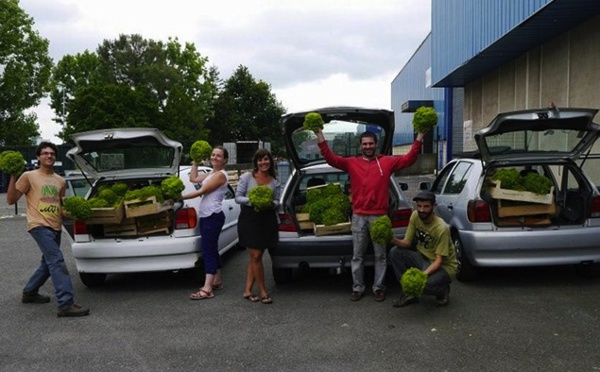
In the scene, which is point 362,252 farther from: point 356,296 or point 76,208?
point 76,208

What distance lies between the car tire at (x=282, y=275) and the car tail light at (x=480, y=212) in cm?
221

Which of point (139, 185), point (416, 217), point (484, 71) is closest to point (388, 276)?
point (416, 217)

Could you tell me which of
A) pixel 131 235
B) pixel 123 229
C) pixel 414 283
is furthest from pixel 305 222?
pixel 123 229

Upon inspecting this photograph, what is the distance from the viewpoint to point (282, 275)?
21.3 ft

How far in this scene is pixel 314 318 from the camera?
5.28m

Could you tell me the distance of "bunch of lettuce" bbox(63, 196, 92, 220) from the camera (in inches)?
232

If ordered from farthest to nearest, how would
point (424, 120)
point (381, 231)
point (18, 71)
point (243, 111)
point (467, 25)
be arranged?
point (243, 111), point (18, 71), point (467, 25), point (424, 120), point (381, 231)

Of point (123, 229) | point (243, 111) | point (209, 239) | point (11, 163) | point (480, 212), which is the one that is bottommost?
point (209, 239)

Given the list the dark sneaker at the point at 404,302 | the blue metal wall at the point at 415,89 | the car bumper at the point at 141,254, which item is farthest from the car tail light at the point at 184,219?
the blue metal wall at the point at 415,89

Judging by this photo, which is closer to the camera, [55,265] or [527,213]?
[55,265]

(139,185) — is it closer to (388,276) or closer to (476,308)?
(388,276)

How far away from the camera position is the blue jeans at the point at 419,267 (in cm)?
532

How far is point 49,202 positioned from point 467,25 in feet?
52.1

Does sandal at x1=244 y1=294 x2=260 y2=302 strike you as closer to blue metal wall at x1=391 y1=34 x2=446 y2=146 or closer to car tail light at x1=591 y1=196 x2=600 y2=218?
car tail light at x1=591 y1=196 x2=600 y2=218
